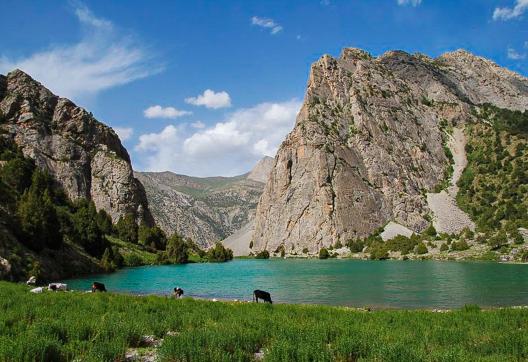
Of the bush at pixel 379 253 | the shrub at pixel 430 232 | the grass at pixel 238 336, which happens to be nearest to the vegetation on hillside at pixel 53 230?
the grass at pixel 238 336

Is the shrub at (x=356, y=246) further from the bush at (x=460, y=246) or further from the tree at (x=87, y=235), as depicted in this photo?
the tree at (x=87, y=235)

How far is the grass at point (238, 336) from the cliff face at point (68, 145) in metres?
152

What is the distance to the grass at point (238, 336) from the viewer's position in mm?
11422

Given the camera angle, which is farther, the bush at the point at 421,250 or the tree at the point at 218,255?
the tree at the point at 218,255

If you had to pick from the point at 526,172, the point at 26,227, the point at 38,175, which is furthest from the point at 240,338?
the point at 526,172

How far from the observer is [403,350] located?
37.9 ft

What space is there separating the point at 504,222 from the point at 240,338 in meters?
171

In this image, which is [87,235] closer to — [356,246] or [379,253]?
[379,253]

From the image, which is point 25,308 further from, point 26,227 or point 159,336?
point 26,227

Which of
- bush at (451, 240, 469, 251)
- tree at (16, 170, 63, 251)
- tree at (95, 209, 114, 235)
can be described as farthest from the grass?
bush at (451, 240, 469, 251)

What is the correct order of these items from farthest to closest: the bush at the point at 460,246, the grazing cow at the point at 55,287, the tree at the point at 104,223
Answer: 1. the bush at the point at 460,246
2. the tree at the point at 104,223
3. the grazing cow at the point at 55,287

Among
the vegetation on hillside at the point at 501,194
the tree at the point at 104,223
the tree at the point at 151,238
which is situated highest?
the vegetation on hillside at the point at 501,194

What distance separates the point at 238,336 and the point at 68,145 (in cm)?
17161

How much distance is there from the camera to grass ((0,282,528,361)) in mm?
11422
